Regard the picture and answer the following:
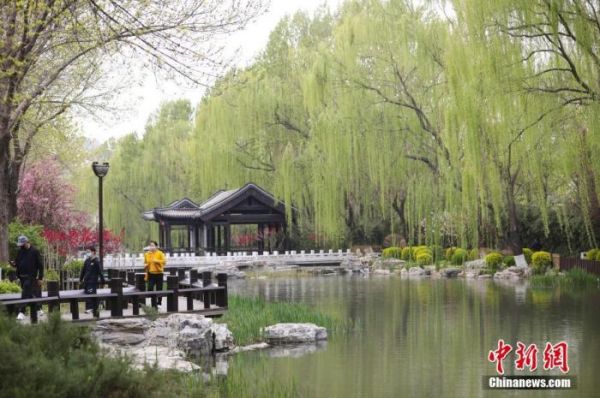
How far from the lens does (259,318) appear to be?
46.4 ft

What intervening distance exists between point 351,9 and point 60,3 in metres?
25.5

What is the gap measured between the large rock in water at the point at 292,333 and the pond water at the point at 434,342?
33 cm

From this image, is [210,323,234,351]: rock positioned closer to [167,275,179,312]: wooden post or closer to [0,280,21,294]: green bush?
[167,275,179,312]: wooden post

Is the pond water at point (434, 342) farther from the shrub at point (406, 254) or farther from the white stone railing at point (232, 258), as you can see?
the white stone railing at point (232, 258)

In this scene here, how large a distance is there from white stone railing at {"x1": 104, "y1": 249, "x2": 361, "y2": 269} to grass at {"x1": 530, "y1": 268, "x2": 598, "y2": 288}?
50.7 feet

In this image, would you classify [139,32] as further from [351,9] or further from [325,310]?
[351,9]

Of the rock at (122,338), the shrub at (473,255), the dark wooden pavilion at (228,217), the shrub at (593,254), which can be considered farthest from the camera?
the dark wooden pavilion at (228,217)

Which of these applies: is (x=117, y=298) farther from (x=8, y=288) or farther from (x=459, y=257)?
(x=459, y=257)

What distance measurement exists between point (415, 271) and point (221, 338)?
61.0 feet

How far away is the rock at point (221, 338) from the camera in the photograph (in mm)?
12211

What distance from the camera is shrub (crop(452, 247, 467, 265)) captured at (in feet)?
97.2

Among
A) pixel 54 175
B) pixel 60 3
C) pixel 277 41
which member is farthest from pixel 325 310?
pixel 277 41

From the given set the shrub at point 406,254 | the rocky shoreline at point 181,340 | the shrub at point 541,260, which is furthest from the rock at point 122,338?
the shrub at point 406,254

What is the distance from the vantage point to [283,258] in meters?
36.8
